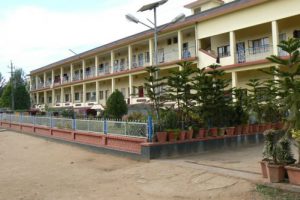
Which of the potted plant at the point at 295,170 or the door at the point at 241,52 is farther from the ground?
the door at the point at 241,52

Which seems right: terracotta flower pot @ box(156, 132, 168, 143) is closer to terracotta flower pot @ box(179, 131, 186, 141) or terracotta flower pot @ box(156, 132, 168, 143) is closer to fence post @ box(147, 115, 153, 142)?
fence post @ box(147, 115, 153, 142)

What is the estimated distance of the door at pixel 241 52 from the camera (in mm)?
24541

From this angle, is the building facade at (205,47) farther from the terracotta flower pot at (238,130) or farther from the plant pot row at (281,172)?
the plant pot row at (281,172)

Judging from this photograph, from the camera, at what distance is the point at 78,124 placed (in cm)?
1688

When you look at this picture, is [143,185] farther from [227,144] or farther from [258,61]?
[258,61]

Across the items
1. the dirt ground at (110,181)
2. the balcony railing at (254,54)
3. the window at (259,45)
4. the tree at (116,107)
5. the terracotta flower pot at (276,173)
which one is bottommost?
the dirt ground at (110,181)

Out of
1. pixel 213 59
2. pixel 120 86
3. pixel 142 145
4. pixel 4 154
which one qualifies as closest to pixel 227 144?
pixel 142 145

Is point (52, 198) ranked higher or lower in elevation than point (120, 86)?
lower

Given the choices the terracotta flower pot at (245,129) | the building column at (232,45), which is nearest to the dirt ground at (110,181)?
the terracotta flower pot at (245,129)

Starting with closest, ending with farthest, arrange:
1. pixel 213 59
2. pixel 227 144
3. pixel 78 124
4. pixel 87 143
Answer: pixel 227 144 < pixel 87 143 < pixel 78 124 < pixel 213 59

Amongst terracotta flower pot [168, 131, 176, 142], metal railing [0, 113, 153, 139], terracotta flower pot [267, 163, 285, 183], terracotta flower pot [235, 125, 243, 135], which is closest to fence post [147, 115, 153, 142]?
metal railing [0, 113, 153, 139]

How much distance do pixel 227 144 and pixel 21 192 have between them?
858cm

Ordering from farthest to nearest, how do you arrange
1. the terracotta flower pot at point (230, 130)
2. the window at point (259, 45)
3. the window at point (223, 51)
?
the window at point (223, 51)
the window at point (259, 45)
the terracotta flower pot at point (230, 130)

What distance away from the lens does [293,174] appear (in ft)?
23.2
